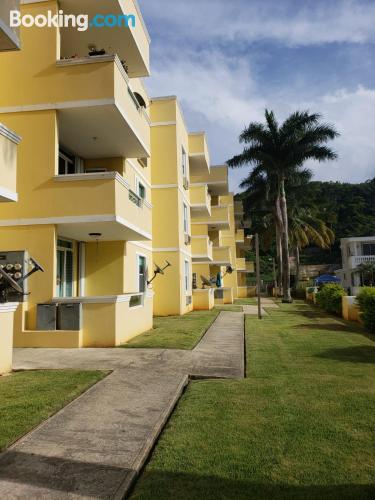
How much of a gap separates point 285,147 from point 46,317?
2612 cm

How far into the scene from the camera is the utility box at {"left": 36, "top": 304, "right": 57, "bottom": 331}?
34.5 feet

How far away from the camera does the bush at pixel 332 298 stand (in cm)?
2109

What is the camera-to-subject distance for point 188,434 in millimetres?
4496

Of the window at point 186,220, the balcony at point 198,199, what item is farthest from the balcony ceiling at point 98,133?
the balcony at point 198,199

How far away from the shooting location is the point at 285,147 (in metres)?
32.3

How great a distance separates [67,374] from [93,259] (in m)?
7.56

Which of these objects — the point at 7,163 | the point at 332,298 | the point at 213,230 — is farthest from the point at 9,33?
the point at 213,230

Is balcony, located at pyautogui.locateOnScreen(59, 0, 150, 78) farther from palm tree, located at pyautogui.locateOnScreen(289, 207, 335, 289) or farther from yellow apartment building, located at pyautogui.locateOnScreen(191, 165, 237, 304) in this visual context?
palm tree, located at pyautogui.locateOnScreen(289, 207, 335, 289)

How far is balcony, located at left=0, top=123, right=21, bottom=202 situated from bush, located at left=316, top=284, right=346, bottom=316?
1718 centimetres

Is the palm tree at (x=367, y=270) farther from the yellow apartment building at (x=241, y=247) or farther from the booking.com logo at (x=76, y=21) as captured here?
the booking.com logo at (x=76, y=21)

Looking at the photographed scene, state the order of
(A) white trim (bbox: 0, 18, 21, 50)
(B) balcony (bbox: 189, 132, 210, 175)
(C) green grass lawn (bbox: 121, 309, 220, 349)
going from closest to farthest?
(A) white trim (bbox: 0, 18, 21, 50) < (C) green grass lawn (bbox: 121, 309, 220, 349) < (B) balcony (bbox: 189, 132, 210, 175)

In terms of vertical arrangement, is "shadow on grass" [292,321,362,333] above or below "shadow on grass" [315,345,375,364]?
above

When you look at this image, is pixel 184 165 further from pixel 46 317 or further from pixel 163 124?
pixel 46 317

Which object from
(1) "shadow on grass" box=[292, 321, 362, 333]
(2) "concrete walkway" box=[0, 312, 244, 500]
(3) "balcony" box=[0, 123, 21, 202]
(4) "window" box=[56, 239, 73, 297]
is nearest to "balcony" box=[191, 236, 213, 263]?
(1) "shadow on grass" box=[292, 321, 362, 333]
